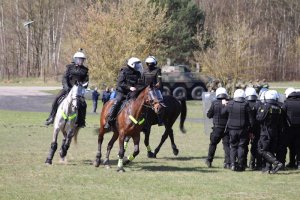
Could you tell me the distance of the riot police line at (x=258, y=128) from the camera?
15078mm

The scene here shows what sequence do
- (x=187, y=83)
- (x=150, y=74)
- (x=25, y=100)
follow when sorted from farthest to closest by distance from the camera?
1. (x=187, y=83)
2. (x=25, y=100)
3. (x=150, y=74)

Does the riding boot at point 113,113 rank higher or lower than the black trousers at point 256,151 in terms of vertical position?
higher

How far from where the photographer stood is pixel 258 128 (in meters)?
15.8

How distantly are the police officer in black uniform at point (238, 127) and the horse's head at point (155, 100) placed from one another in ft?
6.18

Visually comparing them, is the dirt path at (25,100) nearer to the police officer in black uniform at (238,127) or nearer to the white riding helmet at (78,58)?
the white riding helmet at (78,58)

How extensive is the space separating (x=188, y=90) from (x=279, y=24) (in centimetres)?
3614

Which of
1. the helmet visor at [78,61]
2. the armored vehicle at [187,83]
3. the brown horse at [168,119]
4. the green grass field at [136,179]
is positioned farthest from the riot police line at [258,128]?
the armored vehicle at [187,83]

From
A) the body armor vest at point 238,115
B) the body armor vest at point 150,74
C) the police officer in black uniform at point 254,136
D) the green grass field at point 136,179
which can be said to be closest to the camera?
the green grass field at point 136,179

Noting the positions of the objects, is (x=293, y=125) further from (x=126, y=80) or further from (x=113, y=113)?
(x=113, y=113)

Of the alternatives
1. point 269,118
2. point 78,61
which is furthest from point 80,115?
point 269,118

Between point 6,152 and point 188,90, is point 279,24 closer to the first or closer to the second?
point 188,90

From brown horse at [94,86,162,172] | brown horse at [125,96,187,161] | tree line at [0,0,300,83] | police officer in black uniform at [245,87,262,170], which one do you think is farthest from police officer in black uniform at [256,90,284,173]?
tree line at [0,0,300,83]

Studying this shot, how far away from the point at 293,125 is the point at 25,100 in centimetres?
3543

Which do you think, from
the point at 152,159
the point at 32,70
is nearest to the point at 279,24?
the point at 32,70
